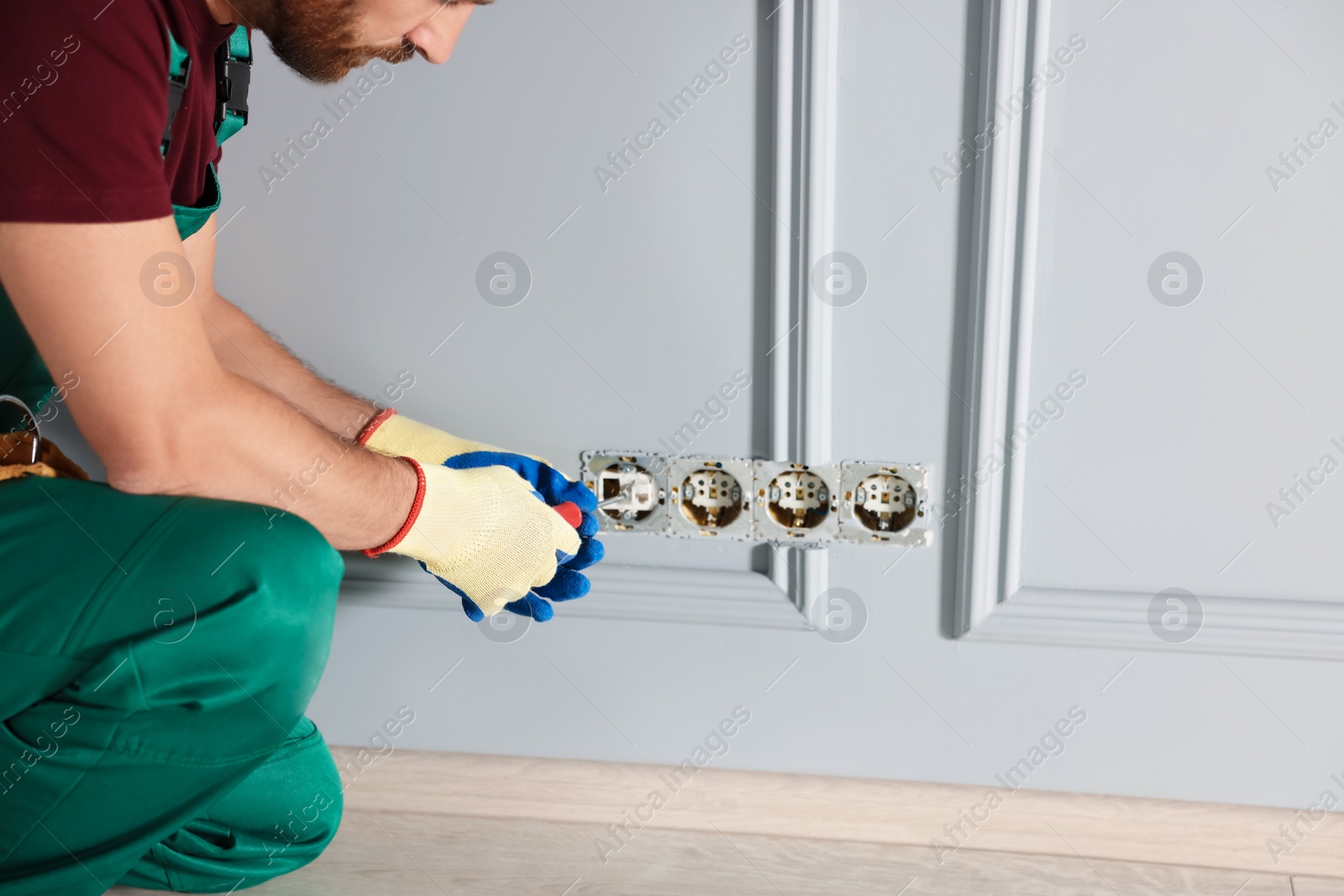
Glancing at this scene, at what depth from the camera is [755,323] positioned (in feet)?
3.09

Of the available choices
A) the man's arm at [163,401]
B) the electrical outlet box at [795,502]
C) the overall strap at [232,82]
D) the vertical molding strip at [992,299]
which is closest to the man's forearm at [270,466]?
the man's arm at [163,401]

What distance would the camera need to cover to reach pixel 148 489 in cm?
72

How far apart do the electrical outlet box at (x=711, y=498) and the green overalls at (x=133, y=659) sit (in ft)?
1.12

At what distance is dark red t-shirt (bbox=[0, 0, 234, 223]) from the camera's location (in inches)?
23.9

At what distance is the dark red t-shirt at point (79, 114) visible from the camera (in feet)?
1.99

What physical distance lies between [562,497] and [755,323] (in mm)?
236

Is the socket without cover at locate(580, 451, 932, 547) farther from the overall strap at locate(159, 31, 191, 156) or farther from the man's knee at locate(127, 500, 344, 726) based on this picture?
the overall strap at locate(159, 31, 191, 156)

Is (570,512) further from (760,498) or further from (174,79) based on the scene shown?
(174,79)

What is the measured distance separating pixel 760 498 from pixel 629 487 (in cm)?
13

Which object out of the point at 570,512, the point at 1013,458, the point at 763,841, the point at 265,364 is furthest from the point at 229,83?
the point at 763,841

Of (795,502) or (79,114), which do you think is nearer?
(79,114)

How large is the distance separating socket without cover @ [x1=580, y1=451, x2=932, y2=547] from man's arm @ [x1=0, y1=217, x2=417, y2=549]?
26cm

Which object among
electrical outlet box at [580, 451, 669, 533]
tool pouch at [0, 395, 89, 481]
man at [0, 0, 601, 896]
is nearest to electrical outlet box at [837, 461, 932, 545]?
electrical outlet box at [580, 451, 669, 533]

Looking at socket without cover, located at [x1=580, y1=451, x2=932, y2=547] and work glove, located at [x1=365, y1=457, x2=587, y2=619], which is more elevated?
socket without cover, located at [x1=580, y1=451, x2=932, y2=547]
